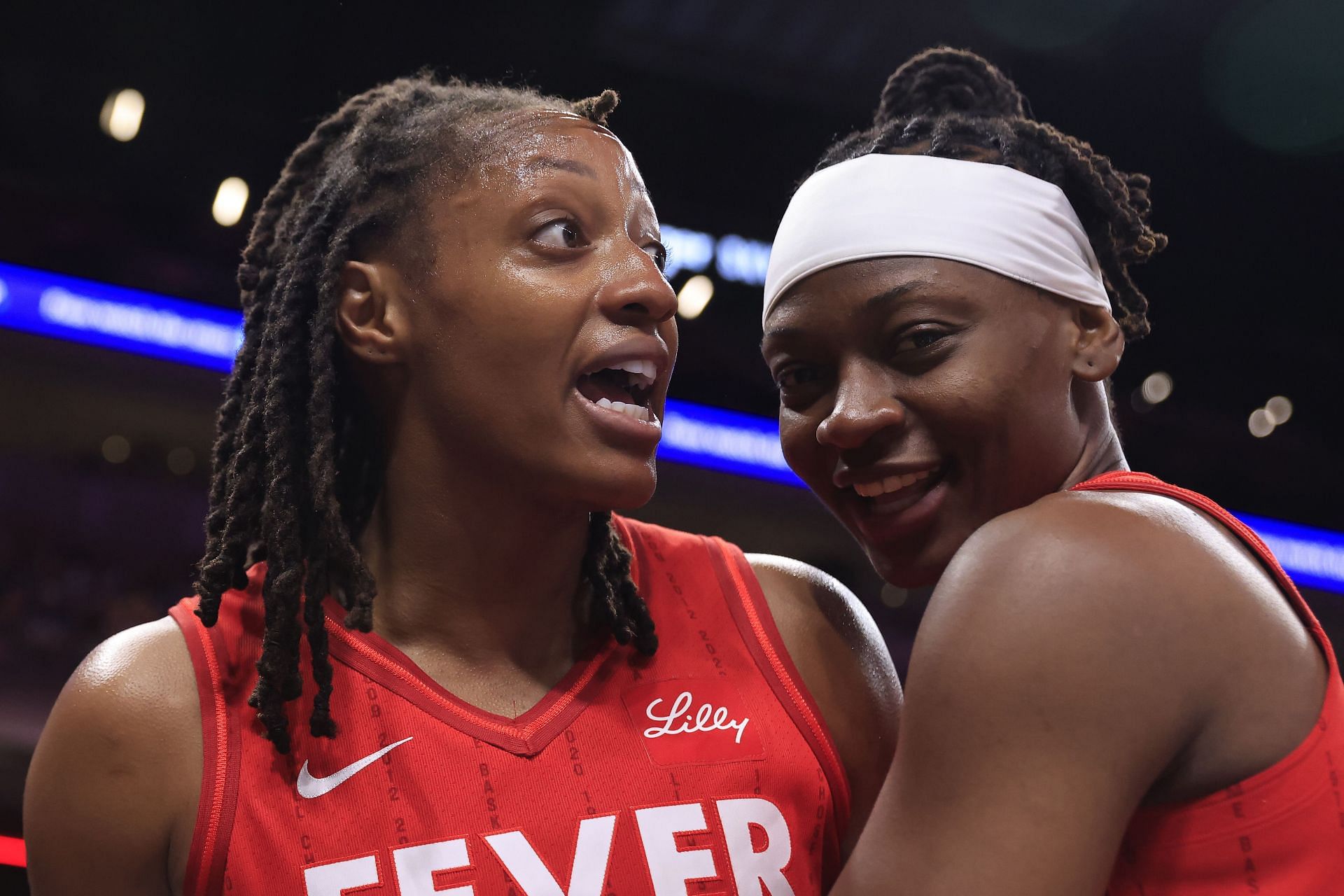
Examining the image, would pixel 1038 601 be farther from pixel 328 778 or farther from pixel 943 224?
pixel 328 778

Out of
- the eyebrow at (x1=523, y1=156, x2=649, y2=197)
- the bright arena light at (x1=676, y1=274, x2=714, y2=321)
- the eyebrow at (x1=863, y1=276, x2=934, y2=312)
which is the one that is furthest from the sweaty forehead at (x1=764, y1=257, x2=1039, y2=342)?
the bright arena light at (x1=676, y1=274, x2=714, y2=321)

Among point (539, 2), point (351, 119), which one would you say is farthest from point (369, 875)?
point (539, 2)

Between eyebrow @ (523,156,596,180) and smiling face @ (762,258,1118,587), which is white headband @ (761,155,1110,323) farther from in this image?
eyebrow @ (523,156,596,180)

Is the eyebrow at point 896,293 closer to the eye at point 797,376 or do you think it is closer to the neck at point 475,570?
the eye at point 797,376

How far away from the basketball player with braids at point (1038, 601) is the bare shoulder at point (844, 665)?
18cm

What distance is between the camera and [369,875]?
1.32 m

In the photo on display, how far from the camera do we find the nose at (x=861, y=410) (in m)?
1.43

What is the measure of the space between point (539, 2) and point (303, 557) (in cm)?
360

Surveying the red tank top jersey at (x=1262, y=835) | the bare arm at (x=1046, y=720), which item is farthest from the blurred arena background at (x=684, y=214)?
the red tank top jersey at (x=1262, y=835)

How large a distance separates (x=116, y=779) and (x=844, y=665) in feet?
3.10

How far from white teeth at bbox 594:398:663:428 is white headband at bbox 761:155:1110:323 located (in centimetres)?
23

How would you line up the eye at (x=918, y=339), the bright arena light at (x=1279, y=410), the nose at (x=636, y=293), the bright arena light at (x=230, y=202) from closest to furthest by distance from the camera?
1. the eye at (x=918, y=339)
2. the nose at (x=636, y=293)
3. the bright arena light at (x=230, y=202)
4. the bright arena light at (x=1279, y=410)

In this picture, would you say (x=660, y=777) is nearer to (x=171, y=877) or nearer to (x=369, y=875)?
(x=369, y=875)

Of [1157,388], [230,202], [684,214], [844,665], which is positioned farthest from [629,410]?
[1157,388]
